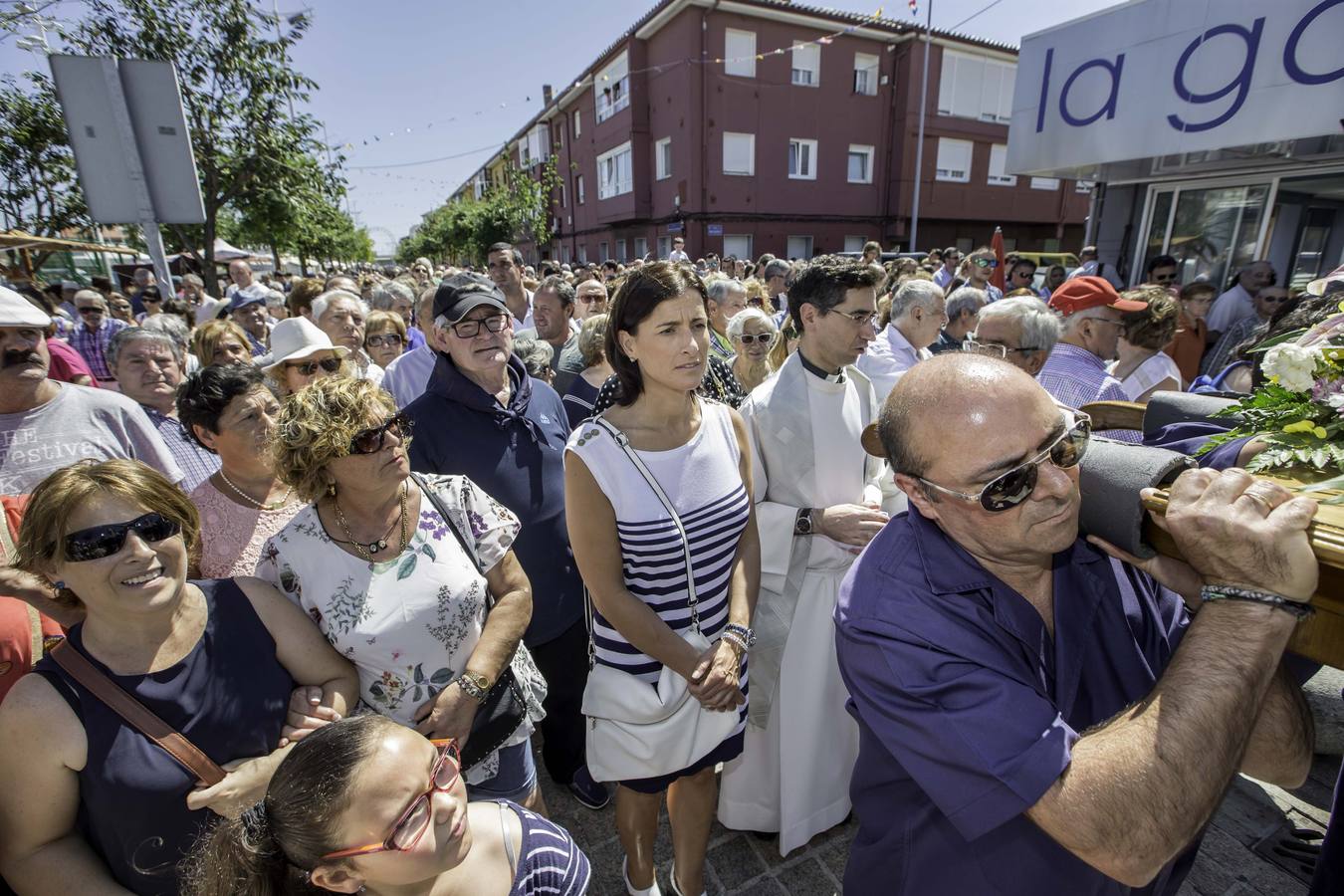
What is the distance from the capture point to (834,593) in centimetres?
236

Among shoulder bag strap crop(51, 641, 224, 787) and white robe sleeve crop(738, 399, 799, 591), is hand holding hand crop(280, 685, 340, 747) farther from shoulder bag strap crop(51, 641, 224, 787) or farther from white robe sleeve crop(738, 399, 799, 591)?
white robe sleeve crop(738, 399, 799, 591)

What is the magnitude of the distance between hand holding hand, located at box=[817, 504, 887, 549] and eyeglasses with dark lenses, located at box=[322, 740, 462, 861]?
1.53 metres

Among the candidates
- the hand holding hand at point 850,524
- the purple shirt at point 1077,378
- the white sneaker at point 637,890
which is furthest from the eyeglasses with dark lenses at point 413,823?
the purple shirt at point 1077,378

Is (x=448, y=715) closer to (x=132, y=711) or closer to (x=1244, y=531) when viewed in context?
(x=132, y=711)

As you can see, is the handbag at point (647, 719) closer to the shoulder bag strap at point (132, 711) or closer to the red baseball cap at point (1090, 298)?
the shoulder bag strap at point (132, 711)

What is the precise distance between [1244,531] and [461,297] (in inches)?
103

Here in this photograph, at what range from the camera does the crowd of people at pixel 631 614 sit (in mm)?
1021

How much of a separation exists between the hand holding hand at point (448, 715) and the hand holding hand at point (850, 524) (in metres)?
1.38

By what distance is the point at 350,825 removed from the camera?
1143mm

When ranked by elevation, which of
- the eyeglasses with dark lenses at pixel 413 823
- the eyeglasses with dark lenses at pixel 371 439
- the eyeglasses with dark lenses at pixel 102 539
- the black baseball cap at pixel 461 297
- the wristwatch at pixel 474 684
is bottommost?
the wristwatch at pixel 474 684

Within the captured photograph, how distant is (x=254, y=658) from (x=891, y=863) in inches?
64.5

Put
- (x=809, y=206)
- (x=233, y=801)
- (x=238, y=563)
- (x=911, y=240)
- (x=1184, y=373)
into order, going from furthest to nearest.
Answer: (x=809, y=206), (x=911, y=240), (x=1184, y=373), (x=238, y=563), (x=233, y=801)

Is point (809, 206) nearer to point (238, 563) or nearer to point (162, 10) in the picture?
point (162, 10)

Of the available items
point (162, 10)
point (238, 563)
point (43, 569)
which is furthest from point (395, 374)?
point (162, 10)
